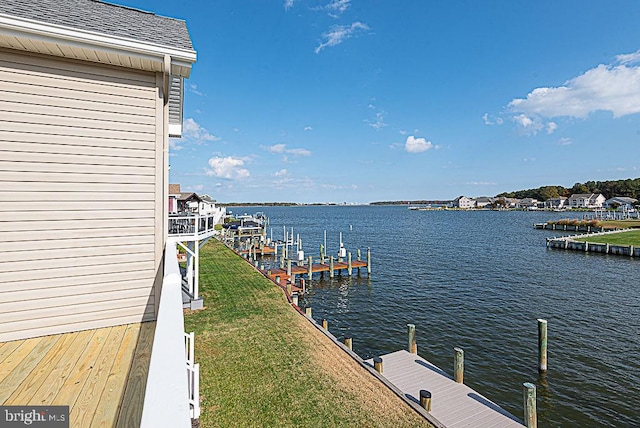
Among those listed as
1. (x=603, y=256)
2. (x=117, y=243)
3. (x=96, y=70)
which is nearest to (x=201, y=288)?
(x=117, y=243)

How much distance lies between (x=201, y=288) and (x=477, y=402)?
11.5m

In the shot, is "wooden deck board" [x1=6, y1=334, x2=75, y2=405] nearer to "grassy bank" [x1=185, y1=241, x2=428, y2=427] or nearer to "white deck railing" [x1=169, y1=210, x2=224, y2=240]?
"grassy bank" [x1=185, y1=241, x2=428, y2=427]

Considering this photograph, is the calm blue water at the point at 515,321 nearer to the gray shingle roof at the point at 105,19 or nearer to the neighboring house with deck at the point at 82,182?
the neighboring house with deck at the point at 82,182

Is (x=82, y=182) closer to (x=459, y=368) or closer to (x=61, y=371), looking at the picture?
(x=61, y=371)

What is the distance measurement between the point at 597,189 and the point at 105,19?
181 m

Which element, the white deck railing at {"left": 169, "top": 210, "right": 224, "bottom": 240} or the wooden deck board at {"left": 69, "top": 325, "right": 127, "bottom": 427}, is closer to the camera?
the wooden deck board at {"left": 69, "top": 325, "right": 127, "bottom": 427}

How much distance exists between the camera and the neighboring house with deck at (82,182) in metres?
4.51

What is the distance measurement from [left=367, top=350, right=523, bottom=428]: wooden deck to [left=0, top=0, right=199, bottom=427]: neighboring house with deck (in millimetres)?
6631

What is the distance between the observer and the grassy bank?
6070 mm

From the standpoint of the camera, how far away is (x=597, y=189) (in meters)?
139

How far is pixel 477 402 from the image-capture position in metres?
8.54

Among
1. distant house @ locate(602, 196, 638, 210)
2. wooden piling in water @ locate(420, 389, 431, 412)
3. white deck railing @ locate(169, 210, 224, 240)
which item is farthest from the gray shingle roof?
distant house @ locate(602, 196, 638, 210)

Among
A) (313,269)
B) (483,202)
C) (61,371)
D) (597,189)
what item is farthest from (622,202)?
(61,371)

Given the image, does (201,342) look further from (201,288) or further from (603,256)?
(603,256)
